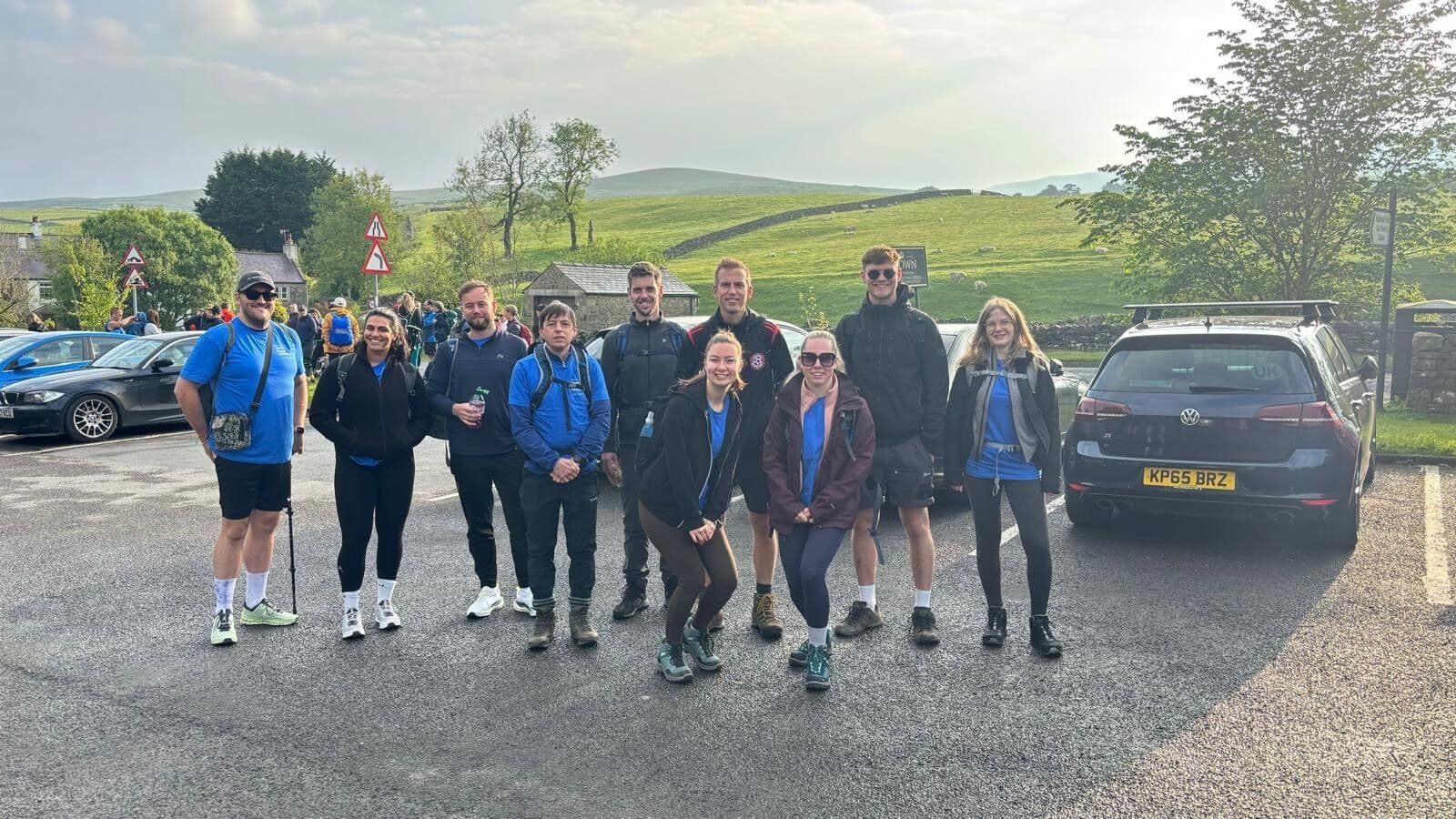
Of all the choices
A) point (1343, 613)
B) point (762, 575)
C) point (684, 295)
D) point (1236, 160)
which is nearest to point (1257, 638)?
point (1343, 613)

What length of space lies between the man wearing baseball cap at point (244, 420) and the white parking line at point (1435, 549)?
6894 millimetres

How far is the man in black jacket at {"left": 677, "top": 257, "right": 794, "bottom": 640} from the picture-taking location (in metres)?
5.59

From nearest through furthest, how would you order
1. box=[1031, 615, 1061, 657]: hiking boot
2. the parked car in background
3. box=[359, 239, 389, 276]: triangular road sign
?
box=[1031, 615, 1061, 657]: hiking boot → box=[359, 239, 389, 276]: triangular road sign → the parked car in background

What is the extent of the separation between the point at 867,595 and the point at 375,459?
2865mm

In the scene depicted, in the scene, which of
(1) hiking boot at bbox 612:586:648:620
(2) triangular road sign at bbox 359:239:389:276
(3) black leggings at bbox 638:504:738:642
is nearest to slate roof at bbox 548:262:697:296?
(2) triangular road sign at bbox 359:239:389:276

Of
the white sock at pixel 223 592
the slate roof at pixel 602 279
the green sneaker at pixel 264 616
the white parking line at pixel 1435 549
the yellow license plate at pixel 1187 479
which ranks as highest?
the slate roof at pixel 602 279

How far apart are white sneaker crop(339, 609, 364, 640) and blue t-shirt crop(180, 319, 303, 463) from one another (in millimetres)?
956

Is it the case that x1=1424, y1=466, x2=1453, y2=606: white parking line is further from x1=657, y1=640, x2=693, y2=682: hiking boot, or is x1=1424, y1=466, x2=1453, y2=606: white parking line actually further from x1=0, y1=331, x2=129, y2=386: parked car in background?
x1=0, y1=331, x2=129, y2=386: parked car in background

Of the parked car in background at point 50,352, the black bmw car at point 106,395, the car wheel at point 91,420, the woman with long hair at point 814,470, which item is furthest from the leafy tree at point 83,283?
the woman with long hair at point 814,470

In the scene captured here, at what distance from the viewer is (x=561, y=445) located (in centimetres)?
552

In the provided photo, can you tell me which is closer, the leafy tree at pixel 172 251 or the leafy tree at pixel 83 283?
the leafy tree at pixel 83 283

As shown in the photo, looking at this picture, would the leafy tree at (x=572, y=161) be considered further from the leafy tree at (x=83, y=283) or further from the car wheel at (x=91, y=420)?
the car wheel at (x=91, y=420)

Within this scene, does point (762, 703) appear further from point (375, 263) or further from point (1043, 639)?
point (375, 263)

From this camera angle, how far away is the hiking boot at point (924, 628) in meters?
5.43
